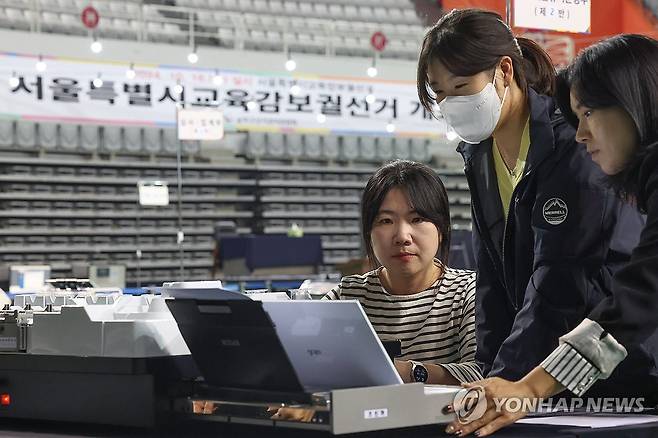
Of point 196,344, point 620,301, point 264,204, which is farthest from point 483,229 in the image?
point 264,204

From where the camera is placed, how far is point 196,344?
4.51 ft

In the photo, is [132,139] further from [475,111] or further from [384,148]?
[475,111]

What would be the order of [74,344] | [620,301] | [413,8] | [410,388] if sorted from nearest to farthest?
[410,388]
[620,301]
[74,344]
[413,8]

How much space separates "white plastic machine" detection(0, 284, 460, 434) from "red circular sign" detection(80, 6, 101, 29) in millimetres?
11107

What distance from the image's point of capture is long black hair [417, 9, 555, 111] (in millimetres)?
1744

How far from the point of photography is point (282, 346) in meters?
1.25

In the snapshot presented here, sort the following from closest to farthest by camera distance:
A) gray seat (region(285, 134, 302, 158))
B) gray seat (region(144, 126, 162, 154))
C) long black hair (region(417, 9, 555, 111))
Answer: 1. long black hair (region(417, 9, 555, 111))
2. gray seat (region(144, 126, 162, 154))
3. gray seat (region(285, 134, 302, 158))

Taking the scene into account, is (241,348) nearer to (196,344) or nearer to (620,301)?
(196,344)

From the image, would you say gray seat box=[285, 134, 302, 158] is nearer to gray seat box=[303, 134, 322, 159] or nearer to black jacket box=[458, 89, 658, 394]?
gray seat box=[303, 134, 322, 159]

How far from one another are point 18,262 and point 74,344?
11.8 m

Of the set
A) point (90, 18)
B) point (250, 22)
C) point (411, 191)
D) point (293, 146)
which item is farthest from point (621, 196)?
point (250, 22)

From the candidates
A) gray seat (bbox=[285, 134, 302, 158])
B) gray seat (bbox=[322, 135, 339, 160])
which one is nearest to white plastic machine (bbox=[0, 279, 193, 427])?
gray seat (bbox=[285, 134, 302, 158])

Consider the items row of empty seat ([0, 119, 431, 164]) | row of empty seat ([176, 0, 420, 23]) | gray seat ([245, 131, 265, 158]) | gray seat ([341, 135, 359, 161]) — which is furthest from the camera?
row of empty seat ([176, 0, 420, 23])

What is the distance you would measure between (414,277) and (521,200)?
0.44 metres
